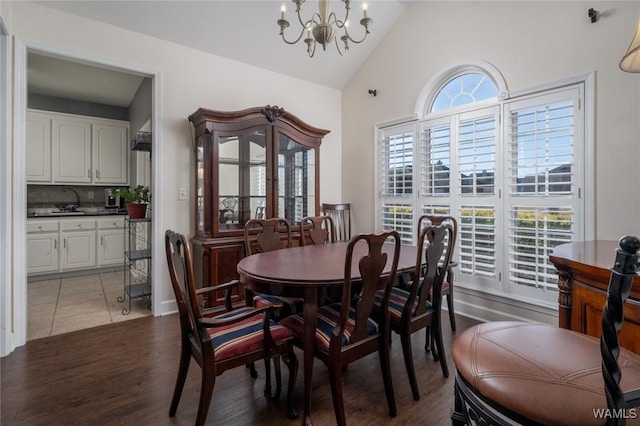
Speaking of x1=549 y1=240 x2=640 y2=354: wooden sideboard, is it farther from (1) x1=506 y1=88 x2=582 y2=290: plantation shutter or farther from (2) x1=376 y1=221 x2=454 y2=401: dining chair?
(1) x1=506 y1=88 x2=582 y2=290: plantation shutter

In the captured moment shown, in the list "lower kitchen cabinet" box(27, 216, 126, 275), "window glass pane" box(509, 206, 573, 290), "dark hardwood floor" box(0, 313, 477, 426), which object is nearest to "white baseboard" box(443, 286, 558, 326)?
"window glass pane" box(509, 206, 573, 290)

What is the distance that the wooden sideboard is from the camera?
1.11m

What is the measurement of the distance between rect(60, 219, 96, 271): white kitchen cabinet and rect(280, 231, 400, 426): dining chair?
14.5ft

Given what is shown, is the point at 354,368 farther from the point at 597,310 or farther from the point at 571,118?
the point at 571,118

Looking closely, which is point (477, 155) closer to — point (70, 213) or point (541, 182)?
point (541, 182)

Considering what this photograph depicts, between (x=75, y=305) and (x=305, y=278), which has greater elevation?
(x=305, y=278)

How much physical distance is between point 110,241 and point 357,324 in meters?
4.83

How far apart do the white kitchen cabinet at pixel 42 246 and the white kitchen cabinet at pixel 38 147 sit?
0.77 metres

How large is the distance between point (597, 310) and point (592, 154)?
65.1 inches

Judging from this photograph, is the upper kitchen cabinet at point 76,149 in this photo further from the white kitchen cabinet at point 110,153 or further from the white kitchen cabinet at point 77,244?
the white kitchen cabinet at point 77,244

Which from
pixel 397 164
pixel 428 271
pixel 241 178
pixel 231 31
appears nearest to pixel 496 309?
pixel 428 271

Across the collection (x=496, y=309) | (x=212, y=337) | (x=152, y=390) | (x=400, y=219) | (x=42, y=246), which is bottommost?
(x=152, y=390)

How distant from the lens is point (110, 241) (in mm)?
5047

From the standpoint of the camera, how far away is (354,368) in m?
2.22
